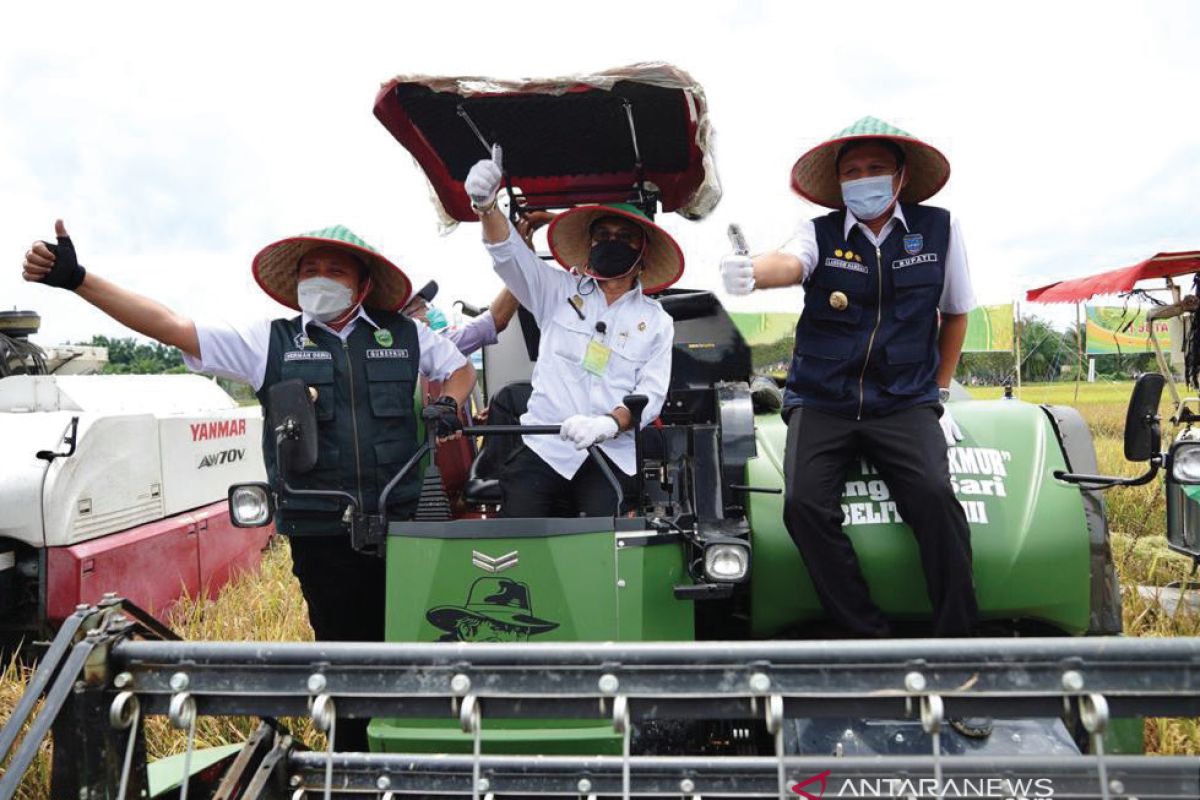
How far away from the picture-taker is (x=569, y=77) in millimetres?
3111

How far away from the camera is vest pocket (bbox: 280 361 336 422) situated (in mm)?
3211

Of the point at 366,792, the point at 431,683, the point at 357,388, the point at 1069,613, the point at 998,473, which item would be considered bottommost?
the point at 366,792

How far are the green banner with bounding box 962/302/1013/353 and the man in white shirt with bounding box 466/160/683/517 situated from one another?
8790 millimetres

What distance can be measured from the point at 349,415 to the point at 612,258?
3.98 ft

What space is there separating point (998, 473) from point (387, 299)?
8.01ft

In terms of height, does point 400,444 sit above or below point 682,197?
below

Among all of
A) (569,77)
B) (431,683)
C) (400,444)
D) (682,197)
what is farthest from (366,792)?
(682,197)

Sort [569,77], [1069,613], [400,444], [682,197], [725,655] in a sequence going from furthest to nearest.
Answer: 1. [682,197]
2. [400,444]
3. [569,77]
4. [1069,613]
5. [725,655]

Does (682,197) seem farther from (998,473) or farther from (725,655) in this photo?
(725,655)

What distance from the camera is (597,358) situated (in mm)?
3312

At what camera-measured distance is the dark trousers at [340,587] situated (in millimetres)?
3271

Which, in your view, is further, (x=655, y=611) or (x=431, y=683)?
(x=655, y=611)

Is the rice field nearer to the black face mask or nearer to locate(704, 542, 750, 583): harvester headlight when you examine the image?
locate(704, 542, 750, 583): harvester headlight

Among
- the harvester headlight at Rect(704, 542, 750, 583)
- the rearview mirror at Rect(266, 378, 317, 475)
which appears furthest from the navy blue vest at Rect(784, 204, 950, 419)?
the rearview mirror at Rect(266, 378, 317, 475)
